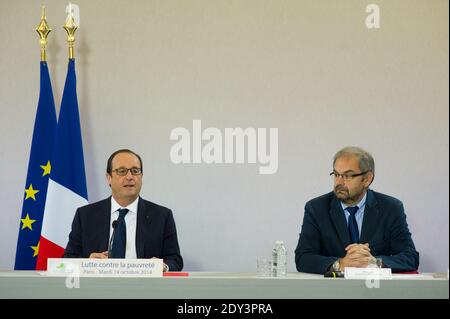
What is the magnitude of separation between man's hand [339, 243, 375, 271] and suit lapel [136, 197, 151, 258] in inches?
46.7

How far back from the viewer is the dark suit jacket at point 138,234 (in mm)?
4598

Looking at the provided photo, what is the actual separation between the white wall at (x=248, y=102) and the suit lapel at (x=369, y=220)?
1.11m

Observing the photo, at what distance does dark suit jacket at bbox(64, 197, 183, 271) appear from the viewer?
4.60 meters

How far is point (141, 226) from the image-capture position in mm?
4668

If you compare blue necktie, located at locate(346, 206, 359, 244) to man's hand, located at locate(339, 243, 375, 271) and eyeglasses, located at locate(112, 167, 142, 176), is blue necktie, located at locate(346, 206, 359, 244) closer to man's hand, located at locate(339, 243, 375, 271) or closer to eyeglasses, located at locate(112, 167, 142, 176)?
man's hand, located at locate(339, 243, 375, 271)

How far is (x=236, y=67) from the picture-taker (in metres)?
5.63

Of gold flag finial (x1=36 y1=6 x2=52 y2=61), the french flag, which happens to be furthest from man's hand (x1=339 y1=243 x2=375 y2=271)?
gold flag finial (x1=36 y1=6 x2=52 y2=61)

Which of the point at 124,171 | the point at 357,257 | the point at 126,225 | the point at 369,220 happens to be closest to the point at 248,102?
the point at 124,171

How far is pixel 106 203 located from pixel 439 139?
2376mm

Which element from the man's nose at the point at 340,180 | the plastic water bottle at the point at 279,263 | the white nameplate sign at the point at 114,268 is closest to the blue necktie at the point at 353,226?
the man's nose at the point at 340,180

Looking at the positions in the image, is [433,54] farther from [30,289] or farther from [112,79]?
[30,289]

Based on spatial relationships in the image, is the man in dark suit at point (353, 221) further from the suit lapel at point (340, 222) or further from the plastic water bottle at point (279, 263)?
the plastic water bottle at point (279, 263)
